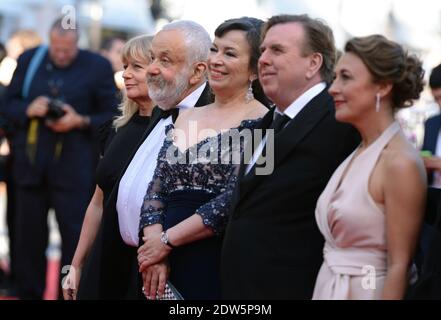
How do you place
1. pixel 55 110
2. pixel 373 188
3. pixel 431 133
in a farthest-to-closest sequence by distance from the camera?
pixel 55 110
pixel 431 133
pixel 373 188

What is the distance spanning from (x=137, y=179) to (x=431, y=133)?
10.4ft

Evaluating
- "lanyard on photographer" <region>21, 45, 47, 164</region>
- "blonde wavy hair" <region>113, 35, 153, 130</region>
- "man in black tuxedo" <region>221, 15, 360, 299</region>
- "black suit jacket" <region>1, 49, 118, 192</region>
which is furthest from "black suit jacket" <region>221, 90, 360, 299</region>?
"lanyard on photographer" <region>21, 45, 47, 164</region>

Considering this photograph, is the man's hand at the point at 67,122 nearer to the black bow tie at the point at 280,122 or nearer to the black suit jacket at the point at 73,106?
the black suit jacket at the point at 73,106

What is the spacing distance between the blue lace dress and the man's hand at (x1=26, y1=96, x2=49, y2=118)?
10.5 ft

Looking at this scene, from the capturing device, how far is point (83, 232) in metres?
5.36

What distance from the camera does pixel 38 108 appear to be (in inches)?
302

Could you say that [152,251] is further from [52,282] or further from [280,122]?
[52,282]

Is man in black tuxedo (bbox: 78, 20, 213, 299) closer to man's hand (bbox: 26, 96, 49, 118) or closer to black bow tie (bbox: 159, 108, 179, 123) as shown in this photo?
black bow tie (bbox: 159, 108, 179, 123)

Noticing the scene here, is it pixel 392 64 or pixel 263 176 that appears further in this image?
pixel 263 176

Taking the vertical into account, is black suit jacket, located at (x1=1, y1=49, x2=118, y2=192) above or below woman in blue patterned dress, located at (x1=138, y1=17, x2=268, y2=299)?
above

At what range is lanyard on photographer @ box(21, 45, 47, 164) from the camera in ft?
25.6

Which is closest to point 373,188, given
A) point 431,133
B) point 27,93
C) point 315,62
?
point 315,62

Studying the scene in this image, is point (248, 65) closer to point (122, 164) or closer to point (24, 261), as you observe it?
point (122, 164)

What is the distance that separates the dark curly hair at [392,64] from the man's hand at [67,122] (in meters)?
4.21
